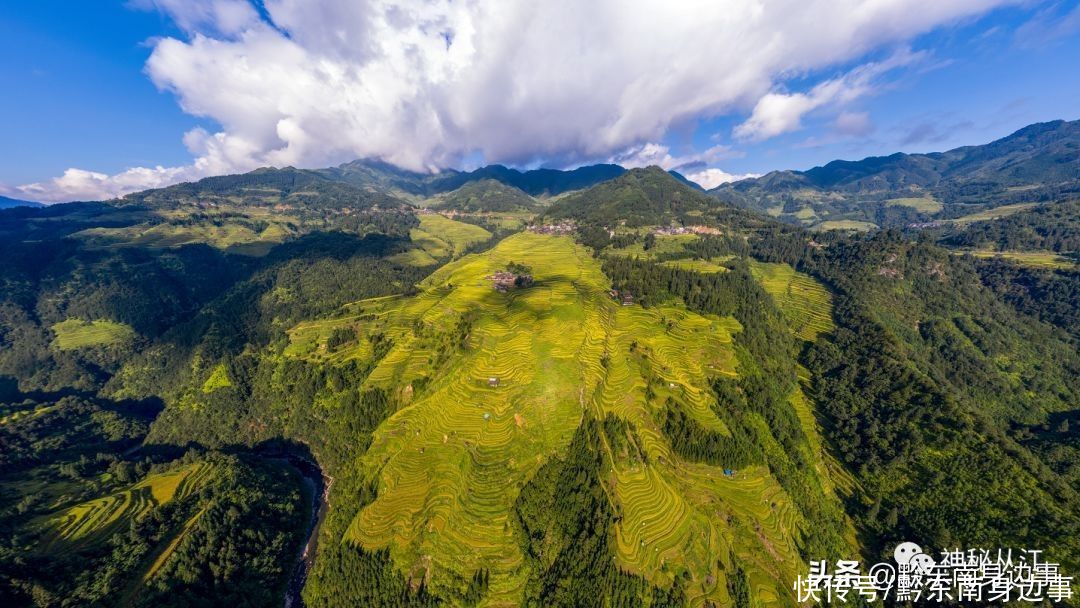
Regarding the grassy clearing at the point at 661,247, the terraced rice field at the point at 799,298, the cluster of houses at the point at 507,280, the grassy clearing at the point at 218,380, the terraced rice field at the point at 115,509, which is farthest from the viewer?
the grassy clearing at the point at 661,247

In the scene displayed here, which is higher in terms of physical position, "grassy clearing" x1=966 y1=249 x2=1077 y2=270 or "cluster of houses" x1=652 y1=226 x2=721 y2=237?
"cluster of houses" x1=652 y1=226 x2=721 y2=237

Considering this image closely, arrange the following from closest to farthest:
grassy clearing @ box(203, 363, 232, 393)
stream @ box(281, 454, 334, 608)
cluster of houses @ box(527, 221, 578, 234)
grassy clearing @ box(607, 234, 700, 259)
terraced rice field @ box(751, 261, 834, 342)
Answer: stream @ box(281, 454, 334, 608) < grassy clearing @ box(203, 363, 232, 393) < terraced rice field @ box(751, 261, 834, 342) < grassy clearing @ box(607, 234, 700, 259) < cluster of houses @ box(527, 221, 578, 234)

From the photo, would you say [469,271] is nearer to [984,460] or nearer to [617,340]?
[617,340]

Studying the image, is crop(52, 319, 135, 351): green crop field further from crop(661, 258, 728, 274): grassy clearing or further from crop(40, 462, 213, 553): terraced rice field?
crop(661, 258, 728, 274): grassy clearing

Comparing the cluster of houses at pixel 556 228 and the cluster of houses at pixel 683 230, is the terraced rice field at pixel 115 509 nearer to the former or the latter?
the cluster of houses at pixel 556 228

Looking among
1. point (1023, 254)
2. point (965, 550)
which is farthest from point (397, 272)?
point (1023, 254)

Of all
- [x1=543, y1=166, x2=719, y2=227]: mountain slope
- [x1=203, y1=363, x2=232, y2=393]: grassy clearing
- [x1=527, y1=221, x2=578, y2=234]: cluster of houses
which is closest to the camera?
[x1=203, y1=363, x2=232, y2=393]: grassy clearing

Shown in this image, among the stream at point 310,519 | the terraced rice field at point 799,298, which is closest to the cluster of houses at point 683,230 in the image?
the terraced rice field at point 799,298

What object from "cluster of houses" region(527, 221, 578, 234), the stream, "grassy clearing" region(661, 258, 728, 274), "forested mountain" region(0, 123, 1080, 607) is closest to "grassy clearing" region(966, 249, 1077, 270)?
"forested mountain" region(0, 123, 1080, 607)

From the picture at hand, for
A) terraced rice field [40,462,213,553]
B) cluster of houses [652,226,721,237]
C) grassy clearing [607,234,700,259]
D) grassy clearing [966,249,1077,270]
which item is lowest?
terraced rice field [40,462,213,553]
